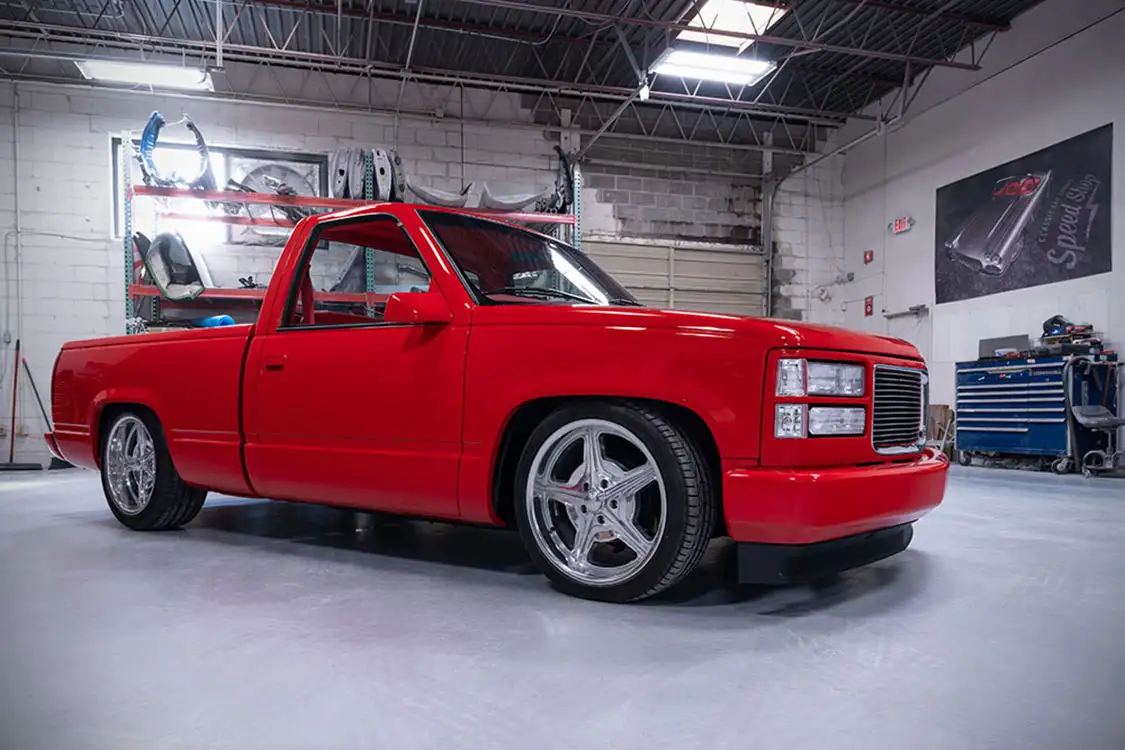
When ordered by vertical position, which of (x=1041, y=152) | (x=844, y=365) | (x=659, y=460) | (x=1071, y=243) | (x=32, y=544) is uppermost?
(x=1041, y=152)

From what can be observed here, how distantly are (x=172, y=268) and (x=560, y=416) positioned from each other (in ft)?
27.2

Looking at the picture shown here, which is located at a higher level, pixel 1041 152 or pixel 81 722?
pixel 1041 152

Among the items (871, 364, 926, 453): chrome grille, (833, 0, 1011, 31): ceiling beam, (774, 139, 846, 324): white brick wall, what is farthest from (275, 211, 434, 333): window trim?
(774, 139, 846, 324): white brick wall

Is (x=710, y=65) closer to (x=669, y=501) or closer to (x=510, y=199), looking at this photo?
(x=510, y=199)

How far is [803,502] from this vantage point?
2.29 meters

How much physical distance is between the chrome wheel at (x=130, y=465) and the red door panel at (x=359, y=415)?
986 mm

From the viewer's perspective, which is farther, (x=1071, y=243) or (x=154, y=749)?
(x=1071, y=243)

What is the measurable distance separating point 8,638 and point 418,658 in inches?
51.1

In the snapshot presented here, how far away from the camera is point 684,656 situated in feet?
6.82

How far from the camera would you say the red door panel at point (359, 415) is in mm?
2869

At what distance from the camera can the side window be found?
3.53 m

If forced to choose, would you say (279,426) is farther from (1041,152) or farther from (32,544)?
(1041,152)

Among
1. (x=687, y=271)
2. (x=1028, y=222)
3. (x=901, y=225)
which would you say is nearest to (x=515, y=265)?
A: (x=1028, y=222)

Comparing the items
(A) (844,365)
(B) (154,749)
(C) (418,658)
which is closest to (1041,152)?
(A) (844,365)
